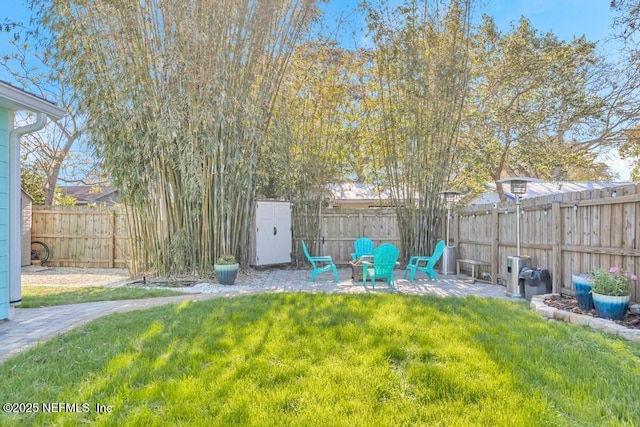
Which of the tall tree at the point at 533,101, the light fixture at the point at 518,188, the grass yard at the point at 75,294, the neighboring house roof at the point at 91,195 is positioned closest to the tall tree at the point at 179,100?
the grass yard at the point at 75,294

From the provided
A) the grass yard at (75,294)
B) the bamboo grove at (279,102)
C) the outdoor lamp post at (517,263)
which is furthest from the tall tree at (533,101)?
the grass yard at (75,294)

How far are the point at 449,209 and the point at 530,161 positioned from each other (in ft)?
13.6

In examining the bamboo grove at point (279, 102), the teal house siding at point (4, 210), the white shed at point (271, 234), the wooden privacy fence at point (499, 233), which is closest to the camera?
the teal house siding at point (4, 210)

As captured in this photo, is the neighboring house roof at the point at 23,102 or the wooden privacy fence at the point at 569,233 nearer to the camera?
the neighboring house roof at the point at 23,102

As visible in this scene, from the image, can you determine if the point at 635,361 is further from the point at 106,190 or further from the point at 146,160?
the point at 106,190

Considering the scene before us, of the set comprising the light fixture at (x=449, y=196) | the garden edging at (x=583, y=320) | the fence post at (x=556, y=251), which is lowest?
the garden edging at (x=583, y=320)

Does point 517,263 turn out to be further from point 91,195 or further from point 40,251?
point 91,195

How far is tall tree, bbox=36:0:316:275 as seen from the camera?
196 inches

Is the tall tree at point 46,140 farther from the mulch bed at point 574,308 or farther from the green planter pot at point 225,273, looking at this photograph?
the mulch bed at point 574,308

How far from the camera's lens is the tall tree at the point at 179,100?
16.4 ft

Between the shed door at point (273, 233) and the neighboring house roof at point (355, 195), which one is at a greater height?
the neighboring house roof at point (355, 195)

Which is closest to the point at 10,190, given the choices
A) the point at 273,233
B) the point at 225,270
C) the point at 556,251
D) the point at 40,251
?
the point at 225,270

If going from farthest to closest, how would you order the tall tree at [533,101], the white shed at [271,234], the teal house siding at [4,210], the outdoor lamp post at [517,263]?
1. the tall tree at [533,101]
2. the white shed at [271,234]
3. the outdoor lamp post at [517,263]
4. the teal house siding at [4,210]

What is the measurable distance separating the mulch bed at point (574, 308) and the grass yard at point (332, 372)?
0.42 meters
